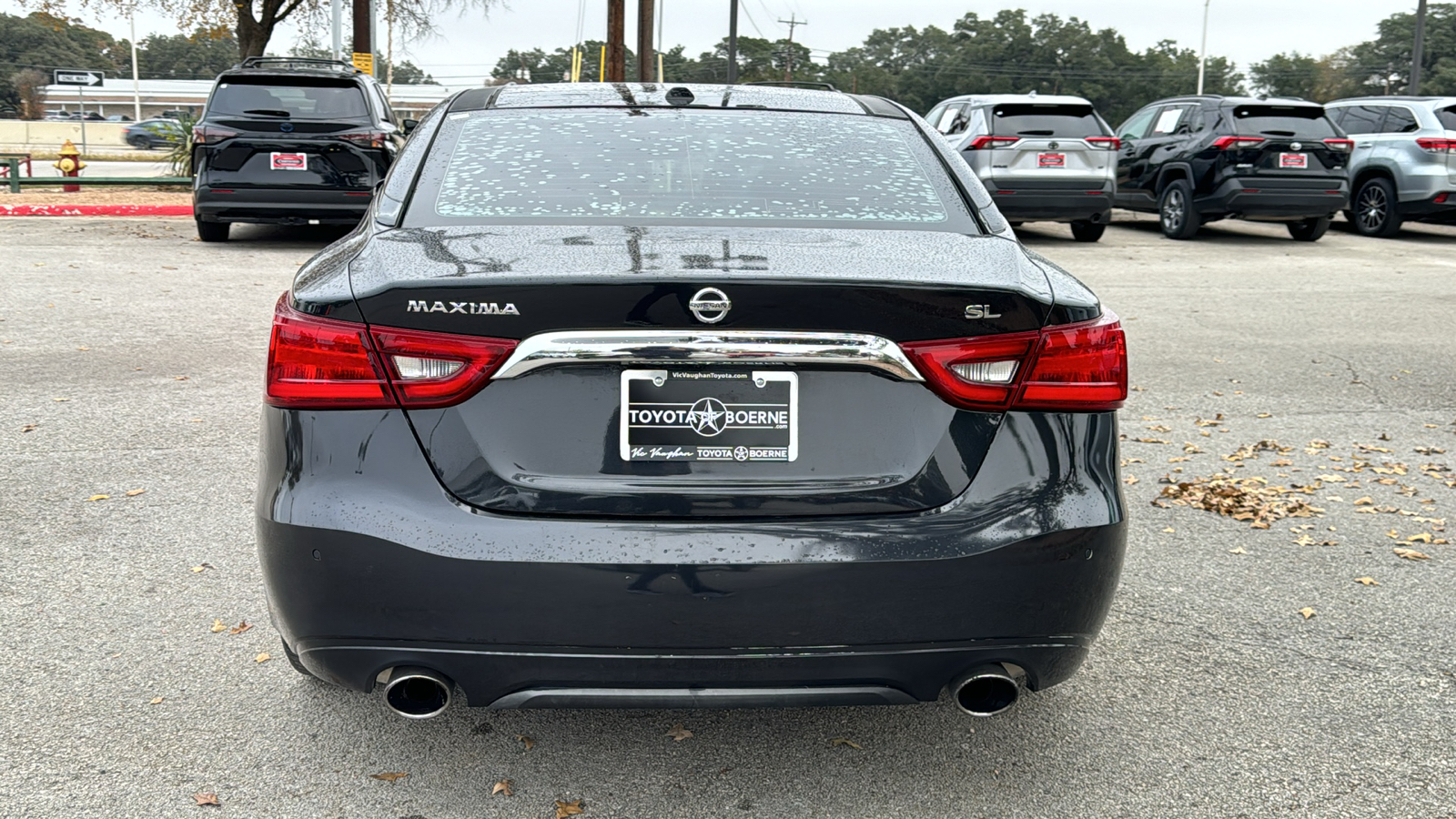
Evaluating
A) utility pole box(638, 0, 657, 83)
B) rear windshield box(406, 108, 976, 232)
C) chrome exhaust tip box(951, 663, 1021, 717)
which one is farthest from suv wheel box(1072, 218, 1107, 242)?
chrome exhaust tip box(951, 663, 1021, 717)

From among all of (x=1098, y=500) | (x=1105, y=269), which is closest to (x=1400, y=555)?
(x=1098, y=500)

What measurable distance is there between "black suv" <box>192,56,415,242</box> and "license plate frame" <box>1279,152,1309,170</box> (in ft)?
34.3

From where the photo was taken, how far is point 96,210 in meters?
17.4

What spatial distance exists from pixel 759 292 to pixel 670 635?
26.2 inches

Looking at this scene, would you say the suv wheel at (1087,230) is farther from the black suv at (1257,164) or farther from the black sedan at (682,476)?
the black sedan at (682,476)

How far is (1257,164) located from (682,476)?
15384mm

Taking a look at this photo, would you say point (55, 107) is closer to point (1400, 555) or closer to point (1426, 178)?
point (1426, 178)

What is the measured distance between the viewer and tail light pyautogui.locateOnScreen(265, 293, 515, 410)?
2502 millimetres

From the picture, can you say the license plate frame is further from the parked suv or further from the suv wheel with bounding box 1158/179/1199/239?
the parked suv

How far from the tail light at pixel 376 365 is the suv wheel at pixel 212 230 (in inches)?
487

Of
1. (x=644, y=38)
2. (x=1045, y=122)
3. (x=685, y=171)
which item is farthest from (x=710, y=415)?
(x=644, y=38)

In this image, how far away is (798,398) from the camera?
99.8 inches

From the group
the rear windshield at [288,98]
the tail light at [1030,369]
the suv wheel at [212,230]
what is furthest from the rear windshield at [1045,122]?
the tail light at [1030,369]

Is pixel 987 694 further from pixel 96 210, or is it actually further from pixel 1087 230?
pixel 96 210
